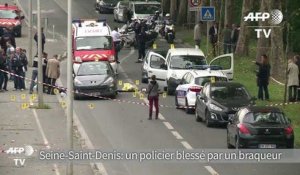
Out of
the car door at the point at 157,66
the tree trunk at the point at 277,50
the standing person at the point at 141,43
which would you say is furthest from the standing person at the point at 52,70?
the standing person at the point at 141,43

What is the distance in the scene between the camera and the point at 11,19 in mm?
A: 62875

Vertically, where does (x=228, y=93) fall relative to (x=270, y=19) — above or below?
below

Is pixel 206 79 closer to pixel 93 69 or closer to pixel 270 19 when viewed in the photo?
pixel 93 69

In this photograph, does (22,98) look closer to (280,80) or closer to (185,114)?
(185,114)

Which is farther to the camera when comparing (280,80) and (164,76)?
(280,80)

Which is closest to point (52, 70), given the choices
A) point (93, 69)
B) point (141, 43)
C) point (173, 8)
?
point (93, 69)

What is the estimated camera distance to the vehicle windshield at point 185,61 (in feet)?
134

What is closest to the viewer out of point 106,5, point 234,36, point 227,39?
point 227,39

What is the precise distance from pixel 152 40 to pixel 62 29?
13.2m

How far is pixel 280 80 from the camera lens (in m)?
44.3

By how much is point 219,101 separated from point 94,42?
14.0m

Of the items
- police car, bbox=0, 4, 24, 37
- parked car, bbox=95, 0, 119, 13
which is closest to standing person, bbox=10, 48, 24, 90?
police car, bbox=0, 4, 24, 37

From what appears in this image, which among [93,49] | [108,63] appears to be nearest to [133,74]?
[93,49]

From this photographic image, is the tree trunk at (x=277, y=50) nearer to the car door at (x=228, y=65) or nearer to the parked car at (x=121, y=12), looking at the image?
the car door at (x=228, y=65)
